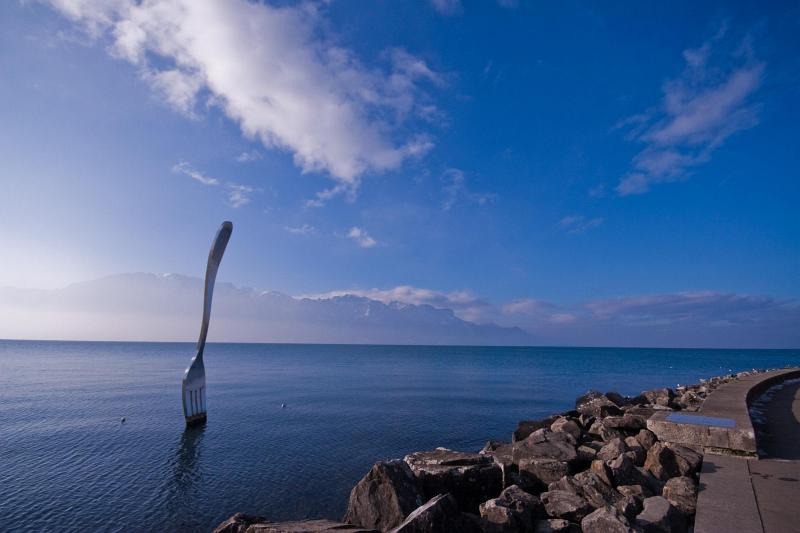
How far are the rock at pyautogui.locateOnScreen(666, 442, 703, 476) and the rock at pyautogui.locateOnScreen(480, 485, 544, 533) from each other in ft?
9.63

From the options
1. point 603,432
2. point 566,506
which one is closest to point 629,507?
point 566,506

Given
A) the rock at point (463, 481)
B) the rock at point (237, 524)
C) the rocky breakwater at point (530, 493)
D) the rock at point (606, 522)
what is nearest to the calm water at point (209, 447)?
the rock at point (237, 524)

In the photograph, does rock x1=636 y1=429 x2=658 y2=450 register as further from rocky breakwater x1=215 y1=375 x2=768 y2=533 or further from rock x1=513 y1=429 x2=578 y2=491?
rock x1=513 y1=429 x2=578 y2=491

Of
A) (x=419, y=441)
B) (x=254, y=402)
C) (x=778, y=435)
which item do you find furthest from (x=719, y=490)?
(x=254, y=402)

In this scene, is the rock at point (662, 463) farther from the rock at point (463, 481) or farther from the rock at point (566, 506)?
the rock at point (463, 481)

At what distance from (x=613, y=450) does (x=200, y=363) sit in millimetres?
21216

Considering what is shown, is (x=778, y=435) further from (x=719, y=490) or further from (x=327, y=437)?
(x=327, y=437)

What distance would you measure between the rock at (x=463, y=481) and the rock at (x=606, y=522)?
Result: 2103 mm

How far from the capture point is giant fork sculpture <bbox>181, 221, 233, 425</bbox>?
22.0 meters

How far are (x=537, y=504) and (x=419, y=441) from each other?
12.6 meters

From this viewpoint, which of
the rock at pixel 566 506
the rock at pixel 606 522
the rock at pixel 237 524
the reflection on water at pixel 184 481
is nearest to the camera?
the rock at pixel 606 522

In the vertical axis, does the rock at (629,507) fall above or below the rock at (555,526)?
above

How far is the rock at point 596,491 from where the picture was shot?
685cm

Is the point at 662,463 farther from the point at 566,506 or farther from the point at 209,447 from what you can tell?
the point at 209,447
